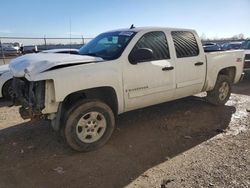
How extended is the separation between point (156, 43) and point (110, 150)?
221cm

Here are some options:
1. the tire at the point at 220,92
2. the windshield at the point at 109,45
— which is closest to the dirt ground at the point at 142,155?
the tire at the point at 220,92

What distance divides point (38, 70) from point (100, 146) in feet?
Result: 5.21

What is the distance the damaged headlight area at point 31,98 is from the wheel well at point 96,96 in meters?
0.43

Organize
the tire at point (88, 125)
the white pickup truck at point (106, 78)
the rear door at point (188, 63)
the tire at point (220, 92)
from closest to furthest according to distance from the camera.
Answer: the white pickup truck at point (106, 78), the tire at point (88, 125), the rear door at point (188, 63), the tire at point (220, 92)

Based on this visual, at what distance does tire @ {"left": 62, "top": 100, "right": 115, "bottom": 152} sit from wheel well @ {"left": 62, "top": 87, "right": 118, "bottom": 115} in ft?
0.66

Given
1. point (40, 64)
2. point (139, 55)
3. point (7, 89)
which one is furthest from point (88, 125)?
point (7, 89)

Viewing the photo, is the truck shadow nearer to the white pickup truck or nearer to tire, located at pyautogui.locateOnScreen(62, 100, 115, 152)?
tire, located at pyautogui.locateOnScreen(62, 100, 115, 152)

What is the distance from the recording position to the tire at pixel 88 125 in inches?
161

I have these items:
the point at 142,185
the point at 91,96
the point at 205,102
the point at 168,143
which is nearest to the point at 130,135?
the point at 168,143

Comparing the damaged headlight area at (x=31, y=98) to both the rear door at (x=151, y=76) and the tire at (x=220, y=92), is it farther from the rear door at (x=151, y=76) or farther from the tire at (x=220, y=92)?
the tire at (x=220, y=92)

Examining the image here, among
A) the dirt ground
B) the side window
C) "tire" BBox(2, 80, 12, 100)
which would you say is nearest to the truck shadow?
the dirt ground

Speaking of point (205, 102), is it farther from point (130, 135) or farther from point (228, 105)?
point (130, 135)

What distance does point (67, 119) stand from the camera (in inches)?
159

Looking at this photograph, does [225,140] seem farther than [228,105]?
No
